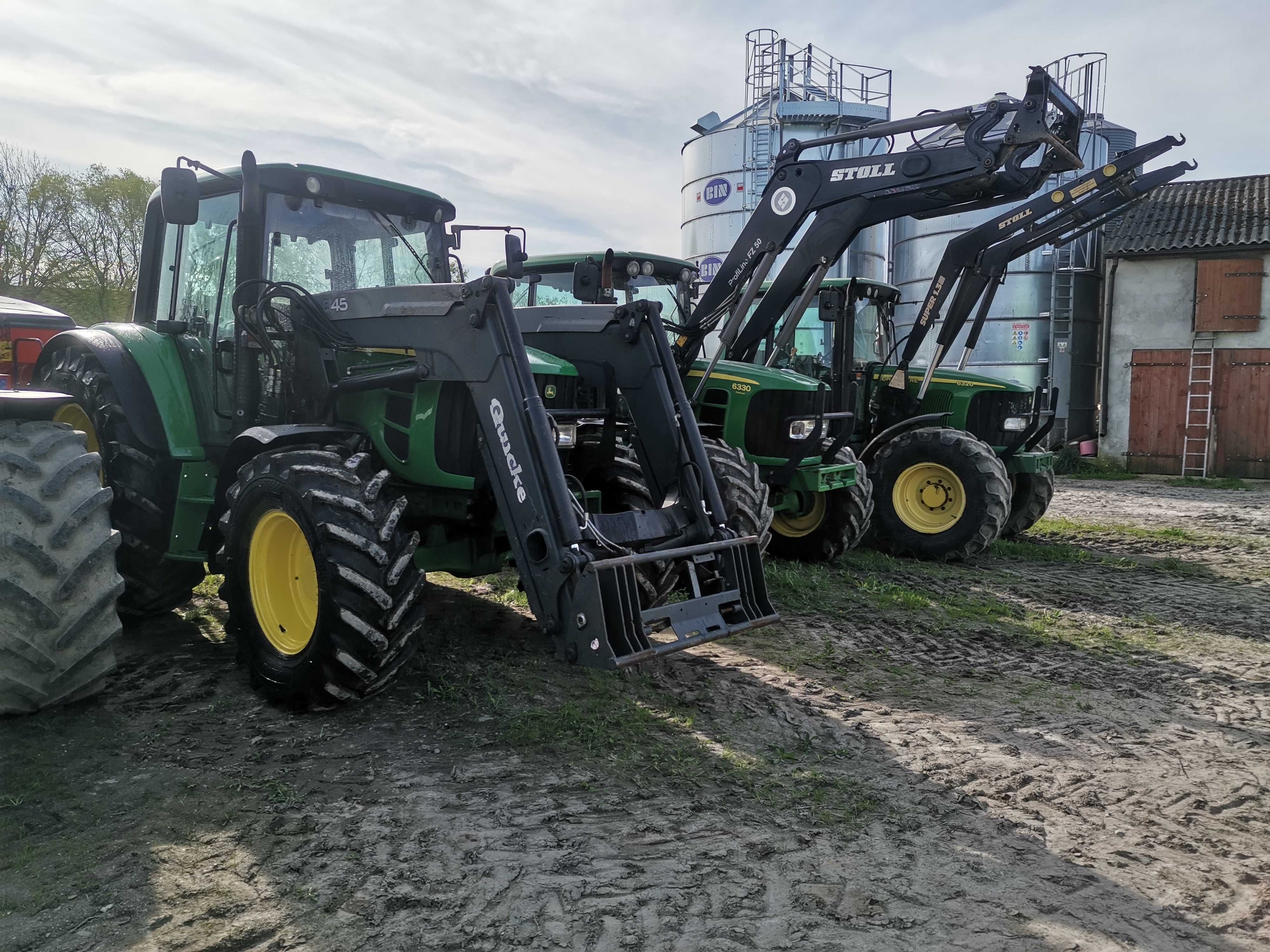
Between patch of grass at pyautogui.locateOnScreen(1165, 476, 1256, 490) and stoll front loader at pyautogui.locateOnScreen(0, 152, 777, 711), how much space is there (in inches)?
557

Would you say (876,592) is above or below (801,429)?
below

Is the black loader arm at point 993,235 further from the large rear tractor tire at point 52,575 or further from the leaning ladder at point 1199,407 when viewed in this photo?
the leaning ladder at point 1199,407

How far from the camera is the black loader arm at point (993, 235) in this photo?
916 cm

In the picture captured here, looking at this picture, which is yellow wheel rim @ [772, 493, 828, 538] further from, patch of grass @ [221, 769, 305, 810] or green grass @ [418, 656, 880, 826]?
patch of grass @ [221, 769, 305, 810]

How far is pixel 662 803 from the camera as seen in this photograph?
11.1 ft

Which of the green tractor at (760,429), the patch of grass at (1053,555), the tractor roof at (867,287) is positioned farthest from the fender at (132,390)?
the patch of grass at (1053,555)

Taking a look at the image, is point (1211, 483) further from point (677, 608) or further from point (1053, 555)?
point (677, 608)

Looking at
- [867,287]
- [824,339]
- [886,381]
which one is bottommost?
[886,381]

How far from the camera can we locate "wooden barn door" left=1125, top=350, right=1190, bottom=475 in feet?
60.2

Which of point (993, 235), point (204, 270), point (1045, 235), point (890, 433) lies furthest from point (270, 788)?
point (1045, 235)

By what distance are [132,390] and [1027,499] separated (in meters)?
8.08

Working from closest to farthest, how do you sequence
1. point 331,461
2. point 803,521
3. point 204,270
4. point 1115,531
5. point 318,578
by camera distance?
point 318,578 → point 331,461 → point 204,270 → point 803,521 → point 1115,531

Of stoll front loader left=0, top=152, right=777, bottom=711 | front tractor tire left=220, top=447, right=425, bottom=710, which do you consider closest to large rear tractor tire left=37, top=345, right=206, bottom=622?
stoll front loader left=0, top=152, right=777, bottom=711

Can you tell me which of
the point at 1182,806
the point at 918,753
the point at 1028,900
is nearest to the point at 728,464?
the point at 918,753
